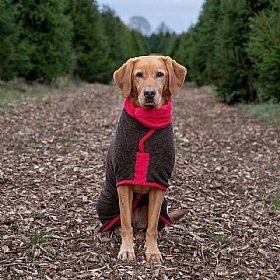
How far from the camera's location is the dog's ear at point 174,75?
3.85 metres

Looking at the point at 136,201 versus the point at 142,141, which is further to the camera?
the point at 136,201

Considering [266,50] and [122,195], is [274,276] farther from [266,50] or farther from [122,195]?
[266,50]

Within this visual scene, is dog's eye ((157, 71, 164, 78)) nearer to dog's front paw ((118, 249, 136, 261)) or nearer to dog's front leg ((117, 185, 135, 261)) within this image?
dog's front leg ((117, 185, 135, 261))

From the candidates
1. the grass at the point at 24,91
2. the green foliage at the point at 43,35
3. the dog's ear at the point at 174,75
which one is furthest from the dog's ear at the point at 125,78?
the green foliage at the point at 43,35

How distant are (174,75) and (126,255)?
156 centimetres

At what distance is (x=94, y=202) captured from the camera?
17.1 ft

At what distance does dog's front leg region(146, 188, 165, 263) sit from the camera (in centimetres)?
388

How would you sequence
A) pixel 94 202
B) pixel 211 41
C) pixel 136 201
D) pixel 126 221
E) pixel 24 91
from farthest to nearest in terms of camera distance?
pixel 211 41 < pixel 24 91 < pixel 94 202 < pixel 136 201 < pixel 126 221

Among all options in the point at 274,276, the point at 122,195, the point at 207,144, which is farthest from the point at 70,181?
the point at 207,144

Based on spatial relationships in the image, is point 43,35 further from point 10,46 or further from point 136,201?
point 136,201

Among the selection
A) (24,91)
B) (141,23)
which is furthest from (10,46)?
(141,23)

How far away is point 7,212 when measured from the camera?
4.62 meters

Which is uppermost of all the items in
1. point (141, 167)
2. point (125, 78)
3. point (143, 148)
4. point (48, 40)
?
point (48, 40)

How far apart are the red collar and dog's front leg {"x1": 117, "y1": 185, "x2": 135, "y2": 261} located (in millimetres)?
562
